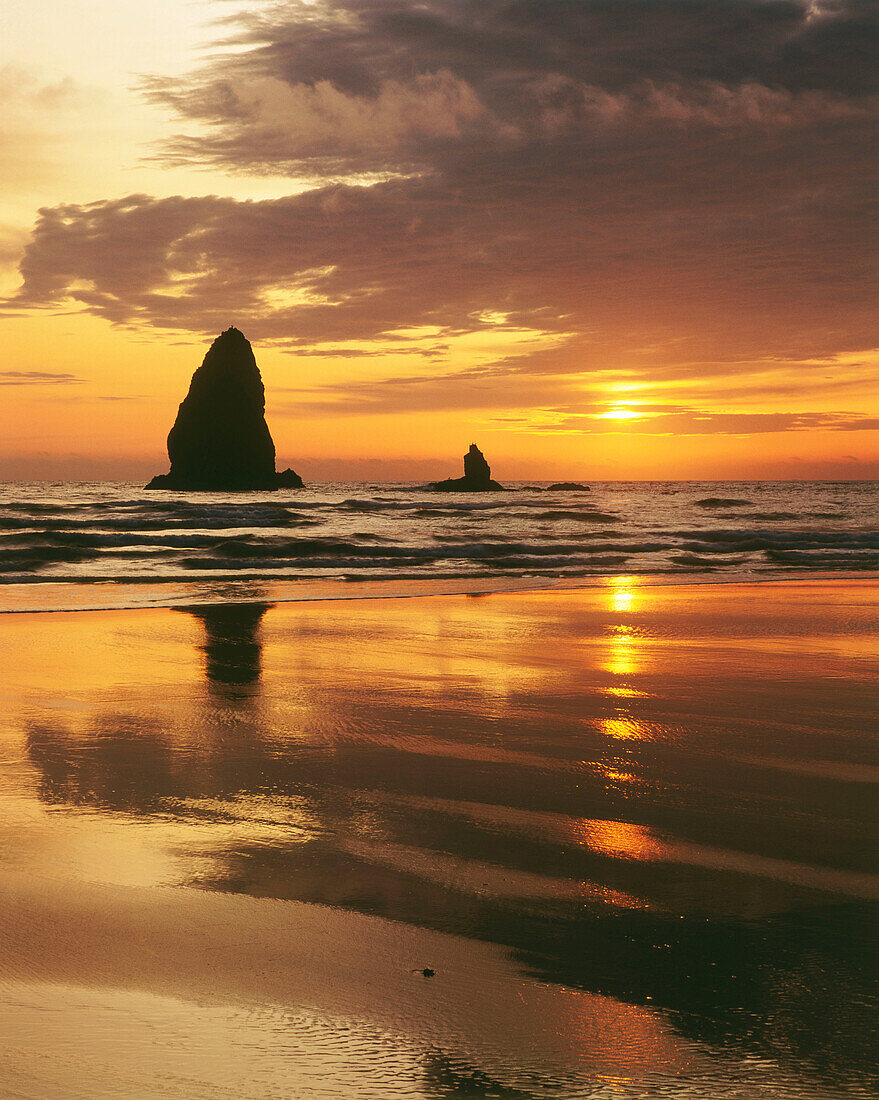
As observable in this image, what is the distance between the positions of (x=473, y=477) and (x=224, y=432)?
2646 cm

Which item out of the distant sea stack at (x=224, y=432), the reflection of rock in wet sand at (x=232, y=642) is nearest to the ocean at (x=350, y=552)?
the reflection of rock in wet sand at (x=232, y=642)

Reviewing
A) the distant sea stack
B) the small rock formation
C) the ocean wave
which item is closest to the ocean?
Answer: the ocean wave

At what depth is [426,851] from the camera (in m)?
4.08

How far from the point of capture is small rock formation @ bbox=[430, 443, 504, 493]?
86250 mm

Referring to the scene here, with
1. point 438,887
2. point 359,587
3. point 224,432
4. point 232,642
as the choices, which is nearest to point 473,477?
point 224,432

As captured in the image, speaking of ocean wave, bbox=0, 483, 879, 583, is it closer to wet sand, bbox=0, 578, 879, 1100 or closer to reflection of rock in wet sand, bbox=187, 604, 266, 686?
reflection of rock in wet sand, bbox=187, 604, 266, 686

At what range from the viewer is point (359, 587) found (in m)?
17.1

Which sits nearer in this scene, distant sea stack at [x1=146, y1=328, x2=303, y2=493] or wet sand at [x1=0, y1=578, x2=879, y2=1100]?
wet sand at [x1=0, y1=578, x2=879, y2=1100]

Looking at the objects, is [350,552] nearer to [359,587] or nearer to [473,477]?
[359,587]

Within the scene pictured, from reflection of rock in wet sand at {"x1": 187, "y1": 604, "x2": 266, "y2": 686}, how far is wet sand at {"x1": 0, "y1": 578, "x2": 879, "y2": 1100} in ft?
1.35

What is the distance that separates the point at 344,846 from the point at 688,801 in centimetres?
188

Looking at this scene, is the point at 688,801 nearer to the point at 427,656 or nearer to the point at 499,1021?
the point at 499,1021

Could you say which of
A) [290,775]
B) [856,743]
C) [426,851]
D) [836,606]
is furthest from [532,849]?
[836,606]

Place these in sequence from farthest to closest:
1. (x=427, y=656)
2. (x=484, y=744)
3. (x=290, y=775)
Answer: (x=427, y=656) < (x=484, y=744) < (x=290, y=775)
